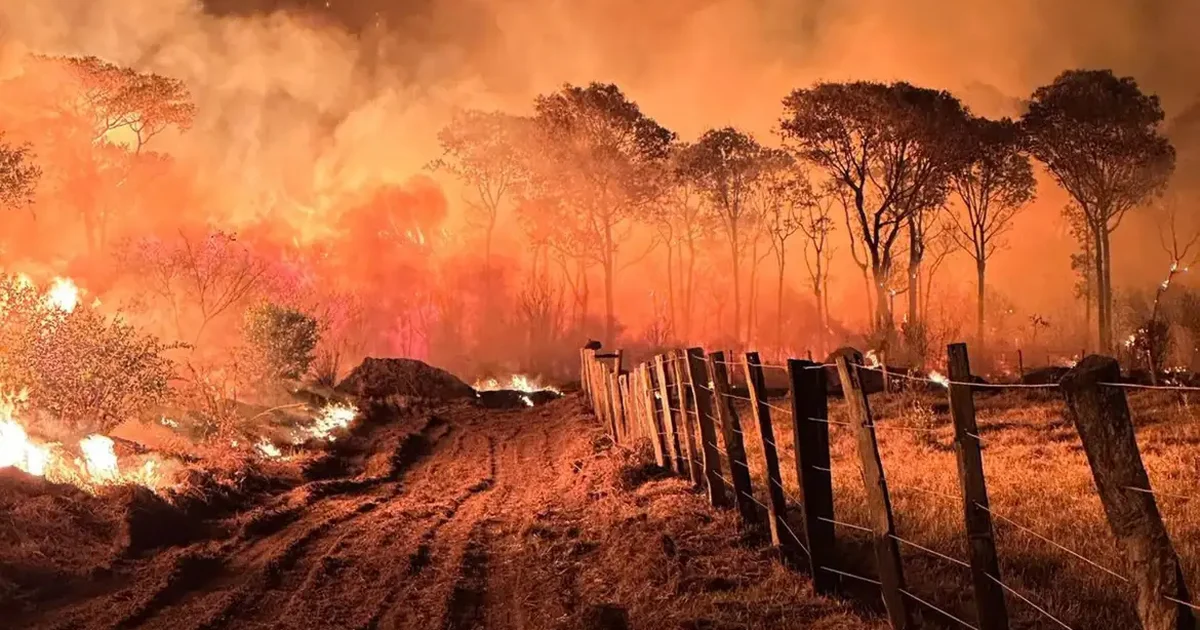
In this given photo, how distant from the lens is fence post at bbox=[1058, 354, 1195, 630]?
362 cm

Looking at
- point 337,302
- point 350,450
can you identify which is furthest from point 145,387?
point 337,302

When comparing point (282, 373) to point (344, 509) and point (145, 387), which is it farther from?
point (344, 509)

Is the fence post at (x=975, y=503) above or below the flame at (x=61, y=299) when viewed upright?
below

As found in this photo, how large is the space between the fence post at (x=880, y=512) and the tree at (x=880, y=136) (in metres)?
27.9

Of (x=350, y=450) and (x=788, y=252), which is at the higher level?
(x=788, y=252)

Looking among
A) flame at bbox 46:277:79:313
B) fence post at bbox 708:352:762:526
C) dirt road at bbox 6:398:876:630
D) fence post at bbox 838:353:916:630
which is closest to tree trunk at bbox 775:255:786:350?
dirt road at bbox 6:398:876:630

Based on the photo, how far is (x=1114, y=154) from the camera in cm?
3456

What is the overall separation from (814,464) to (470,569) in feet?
13.6

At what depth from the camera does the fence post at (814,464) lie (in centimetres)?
675

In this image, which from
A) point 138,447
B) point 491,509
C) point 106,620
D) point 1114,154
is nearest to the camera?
point 106,620

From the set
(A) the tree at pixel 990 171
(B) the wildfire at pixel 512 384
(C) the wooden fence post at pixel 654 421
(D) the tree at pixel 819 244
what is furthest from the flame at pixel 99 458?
(D) the tree at pixel 819 244

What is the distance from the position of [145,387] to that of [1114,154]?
3690cm

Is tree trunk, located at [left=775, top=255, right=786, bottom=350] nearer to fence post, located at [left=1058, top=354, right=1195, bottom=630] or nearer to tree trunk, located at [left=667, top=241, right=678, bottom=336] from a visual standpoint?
tree trunk, located at [left=667, top=241, right=678, bottom=336]

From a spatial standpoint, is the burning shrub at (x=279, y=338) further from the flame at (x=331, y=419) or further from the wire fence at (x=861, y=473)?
the wire fence at (x=861, y=473)
